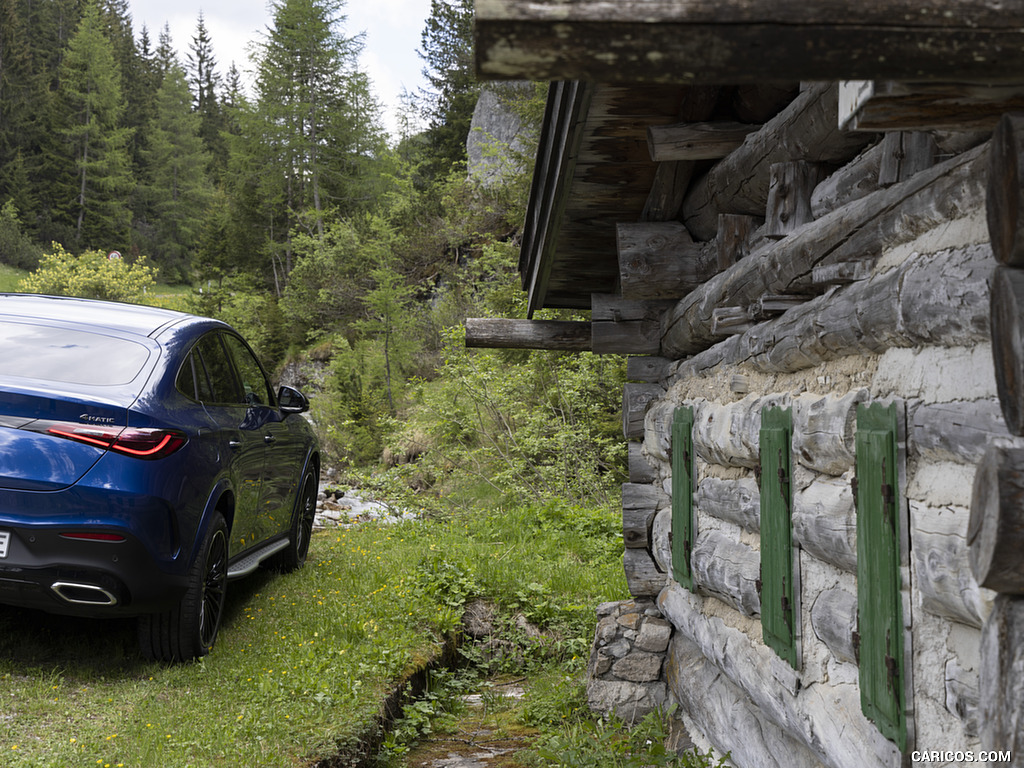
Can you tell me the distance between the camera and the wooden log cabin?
1202mm

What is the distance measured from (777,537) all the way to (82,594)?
3.31 metres

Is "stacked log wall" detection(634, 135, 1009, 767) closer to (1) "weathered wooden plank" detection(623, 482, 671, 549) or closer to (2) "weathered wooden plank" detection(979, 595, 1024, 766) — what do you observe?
(2) "weathered wooden plank" detection(979, 595, 1024, 766)

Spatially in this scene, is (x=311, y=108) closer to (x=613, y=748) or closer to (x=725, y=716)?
(x=613, y=748)

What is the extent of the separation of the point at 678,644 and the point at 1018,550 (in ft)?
12.7

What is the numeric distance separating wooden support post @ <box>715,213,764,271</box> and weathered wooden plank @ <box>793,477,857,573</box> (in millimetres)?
1527

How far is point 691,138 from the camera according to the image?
12.4 ft

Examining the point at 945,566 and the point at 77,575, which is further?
the point at 77,575

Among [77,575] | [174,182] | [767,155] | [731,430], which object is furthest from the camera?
[174,182]

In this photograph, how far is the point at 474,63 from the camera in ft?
3.93

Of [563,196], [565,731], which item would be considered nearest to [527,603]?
[565,731]

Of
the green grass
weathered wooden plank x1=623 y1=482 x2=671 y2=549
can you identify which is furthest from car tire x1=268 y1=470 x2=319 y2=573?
weathered wooden plank x1=623 y1=482 x2=671 y2=549

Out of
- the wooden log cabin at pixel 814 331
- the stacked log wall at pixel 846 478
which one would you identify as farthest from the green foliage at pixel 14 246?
the stacked log wall at pixel 846 478

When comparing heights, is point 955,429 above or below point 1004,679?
above

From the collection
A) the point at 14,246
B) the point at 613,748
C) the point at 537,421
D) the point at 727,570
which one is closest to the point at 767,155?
the point at 727,570
